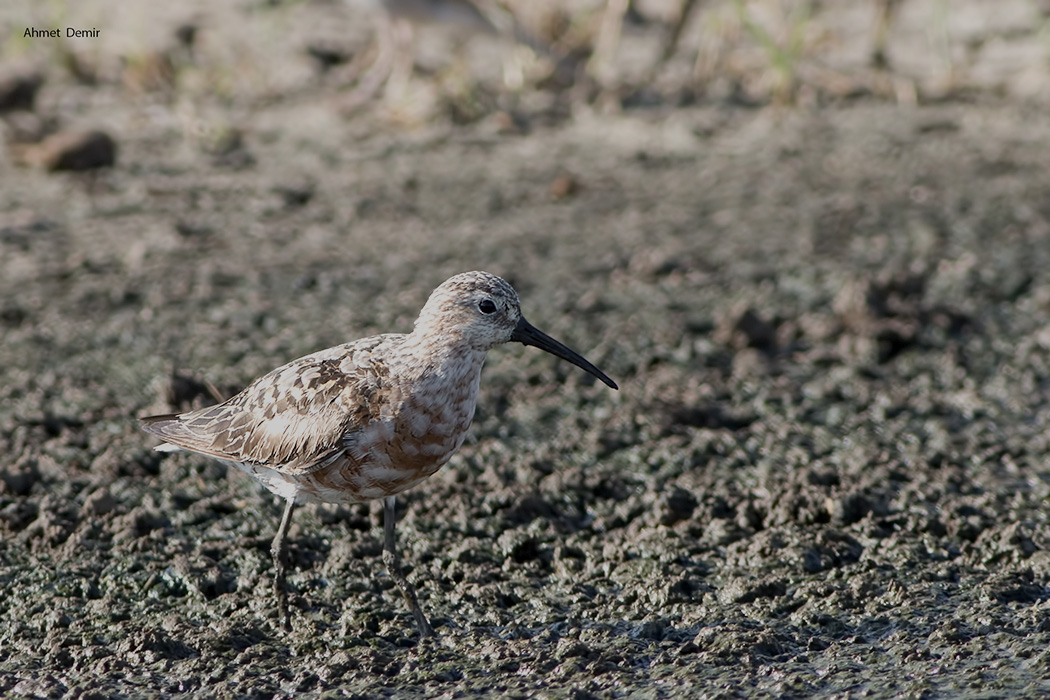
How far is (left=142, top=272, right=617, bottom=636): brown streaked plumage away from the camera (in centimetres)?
466

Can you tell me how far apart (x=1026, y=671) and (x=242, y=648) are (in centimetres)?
267

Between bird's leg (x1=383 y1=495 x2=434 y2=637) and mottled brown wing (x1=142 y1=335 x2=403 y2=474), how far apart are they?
0.35 metres

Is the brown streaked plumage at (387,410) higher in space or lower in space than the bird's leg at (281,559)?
higher

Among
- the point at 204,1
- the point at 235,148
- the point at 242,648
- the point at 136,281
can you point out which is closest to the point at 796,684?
the point at 242,648

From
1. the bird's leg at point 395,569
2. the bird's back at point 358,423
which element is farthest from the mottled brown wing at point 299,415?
the bird's leg at point 395,569

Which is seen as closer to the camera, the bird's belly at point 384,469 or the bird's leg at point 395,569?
the bird's belly at point 384,469

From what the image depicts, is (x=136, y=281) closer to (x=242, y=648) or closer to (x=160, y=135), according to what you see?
(x=160, y=135)

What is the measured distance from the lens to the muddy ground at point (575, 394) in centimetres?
466

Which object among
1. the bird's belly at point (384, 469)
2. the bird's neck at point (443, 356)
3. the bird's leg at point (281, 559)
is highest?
the bird's neck at point (443, 356)

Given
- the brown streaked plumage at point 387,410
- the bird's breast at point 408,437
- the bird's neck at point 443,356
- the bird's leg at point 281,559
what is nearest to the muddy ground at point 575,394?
the bird's leg at point 281,559

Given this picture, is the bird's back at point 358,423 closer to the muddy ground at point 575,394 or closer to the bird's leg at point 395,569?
the bird's leg at point 395,569

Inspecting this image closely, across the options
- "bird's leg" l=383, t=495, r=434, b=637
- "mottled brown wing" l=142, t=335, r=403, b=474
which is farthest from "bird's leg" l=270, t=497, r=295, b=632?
"bird's leg" l=383, t=495, r=434, b=637

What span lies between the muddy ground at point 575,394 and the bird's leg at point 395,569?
3.0 inches

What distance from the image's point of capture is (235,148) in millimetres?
9594
